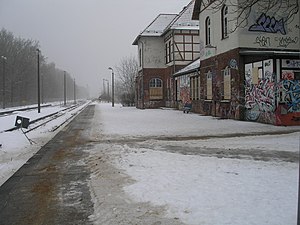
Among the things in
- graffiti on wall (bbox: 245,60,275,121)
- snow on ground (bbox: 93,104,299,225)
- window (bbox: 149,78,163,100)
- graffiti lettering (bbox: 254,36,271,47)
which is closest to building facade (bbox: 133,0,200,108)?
window (bbox: 149,78,163,100)

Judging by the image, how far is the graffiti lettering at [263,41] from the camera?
21641 millimetres

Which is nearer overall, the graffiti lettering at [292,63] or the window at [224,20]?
the graffiti lettering at [292,63]

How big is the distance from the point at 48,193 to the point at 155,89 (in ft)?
128

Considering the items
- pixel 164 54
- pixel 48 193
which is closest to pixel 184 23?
pixel 164 54

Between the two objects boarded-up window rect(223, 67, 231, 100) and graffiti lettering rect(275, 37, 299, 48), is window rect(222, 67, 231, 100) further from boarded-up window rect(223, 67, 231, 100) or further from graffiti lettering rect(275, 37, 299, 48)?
graffiti lettering rect(275, 37, 299, 48)

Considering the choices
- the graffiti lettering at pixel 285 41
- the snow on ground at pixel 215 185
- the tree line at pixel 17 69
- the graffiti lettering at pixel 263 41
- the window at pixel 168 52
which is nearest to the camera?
the snow on ground at pixel 215 185

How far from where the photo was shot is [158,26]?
47.2m

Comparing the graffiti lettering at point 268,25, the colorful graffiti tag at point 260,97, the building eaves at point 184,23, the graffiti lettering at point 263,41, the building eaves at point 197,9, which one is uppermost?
the building eaves at point 184,23

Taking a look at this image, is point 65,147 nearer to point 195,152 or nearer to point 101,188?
point 195,152

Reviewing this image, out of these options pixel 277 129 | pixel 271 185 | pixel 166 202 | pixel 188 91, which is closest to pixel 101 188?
pixel 166 202

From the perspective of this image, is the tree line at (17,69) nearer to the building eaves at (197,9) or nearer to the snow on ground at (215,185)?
the building eaves at (197,9)

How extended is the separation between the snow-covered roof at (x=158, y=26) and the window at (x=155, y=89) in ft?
18.9

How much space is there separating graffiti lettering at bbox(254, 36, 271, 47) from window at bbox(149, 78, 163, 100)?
2416 cm

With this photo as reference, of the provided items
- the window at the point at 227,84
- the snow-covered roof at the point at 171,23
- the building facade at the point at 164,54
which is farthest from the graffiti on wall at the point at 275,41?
the snow-covered roof at the point at 171,23
